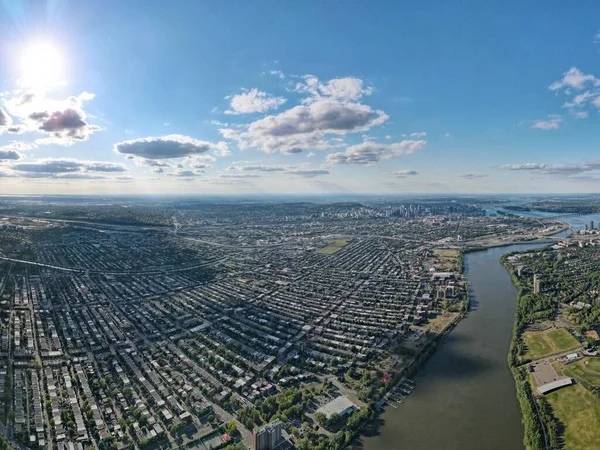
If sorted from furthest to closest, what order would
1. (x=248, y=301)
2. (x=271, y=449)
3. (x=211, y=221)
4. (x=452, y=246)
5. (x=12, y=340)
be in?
(x=211, y=221) → (x=452, y=246) → (x=248, y=301) → (x=12, y=340) → (x=271, y=449)

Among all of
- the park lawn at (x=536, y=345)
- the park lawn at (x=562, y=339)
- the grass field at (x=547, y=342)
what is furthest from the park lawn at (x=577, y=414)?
the park lawn at (x=562, y=339)

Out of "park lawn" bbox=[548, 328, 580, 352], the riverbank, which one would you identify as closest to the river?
the riverbank

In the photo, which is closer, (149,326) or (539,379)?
(539,379)

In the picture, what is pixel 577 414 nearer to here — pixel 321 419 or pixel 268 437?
pixel 321 419

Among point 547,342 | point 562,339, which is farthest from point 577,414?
point 562,339

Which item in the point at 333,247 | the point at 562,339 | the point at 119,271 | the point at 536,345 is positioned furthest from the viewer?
the point at 333,247

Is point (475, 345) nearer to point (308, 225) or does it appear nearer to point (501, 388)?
point (501, 388)

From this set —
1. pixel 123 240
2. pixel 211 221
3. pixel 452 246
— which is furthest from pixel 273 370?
pixel 211 221
